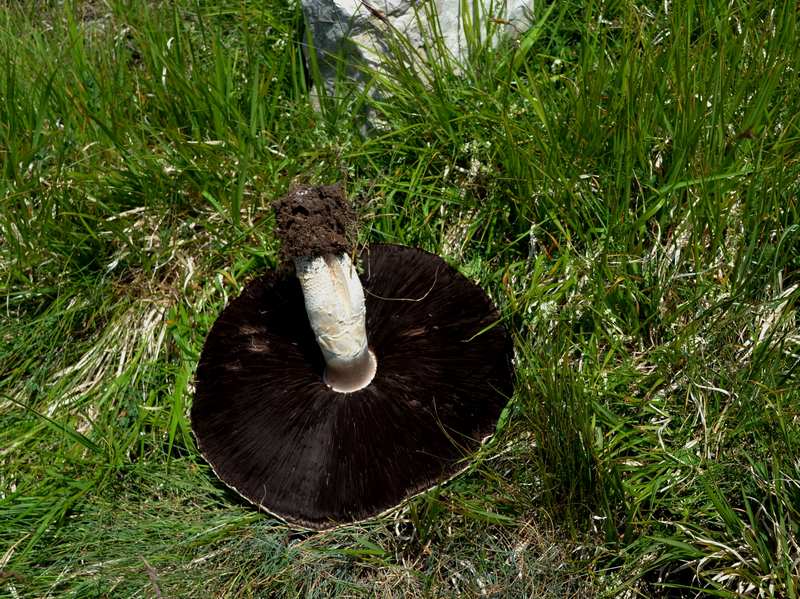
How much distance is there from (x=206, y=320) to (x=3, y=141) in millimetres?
1081

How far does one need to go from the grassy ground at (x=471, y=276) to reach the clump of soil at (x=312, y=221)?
0.65 meters

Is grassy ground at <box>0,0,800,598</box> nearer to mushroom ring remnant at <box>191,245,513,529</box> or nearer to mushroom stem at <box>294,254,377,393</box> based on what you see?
mushroom ring remnant at <box>191,245,513,529</box>

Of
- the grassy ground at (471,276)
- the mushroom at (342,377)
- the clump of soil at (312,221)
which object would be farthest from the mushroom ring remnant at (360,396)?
the clump of soil at (312,221)

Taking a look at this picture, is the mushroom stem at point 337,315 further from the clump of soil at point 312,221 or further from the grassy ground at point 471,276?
the grassy ground at point 471,276

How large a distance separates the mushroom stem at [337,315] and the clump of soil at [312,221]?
0.04 meters

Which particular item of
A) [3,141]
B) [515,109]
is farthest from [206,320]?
[515,109]

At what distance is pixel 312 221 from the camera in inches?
72.4

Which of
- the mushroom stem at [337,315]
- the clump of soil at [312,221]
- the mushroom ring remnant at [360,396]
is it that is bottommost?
the mushroom ring remnant at [360,396]

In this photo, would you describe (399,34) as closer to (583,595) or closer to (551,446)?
(551,446)

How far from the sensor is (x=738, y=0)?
253cm

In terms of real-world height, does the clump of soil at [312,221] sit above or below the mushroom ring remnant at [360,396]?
above

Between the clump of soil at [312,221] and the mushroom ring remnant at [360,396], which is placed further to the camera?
the mushroom ring remnant at [360,396]

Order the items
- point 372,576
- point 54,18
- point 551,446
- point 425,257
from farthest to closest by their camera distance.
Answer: point 54,18 < point 425,257 < point 372,576 < point 551,446

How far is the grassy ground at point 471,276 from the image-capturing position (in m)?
2.03
